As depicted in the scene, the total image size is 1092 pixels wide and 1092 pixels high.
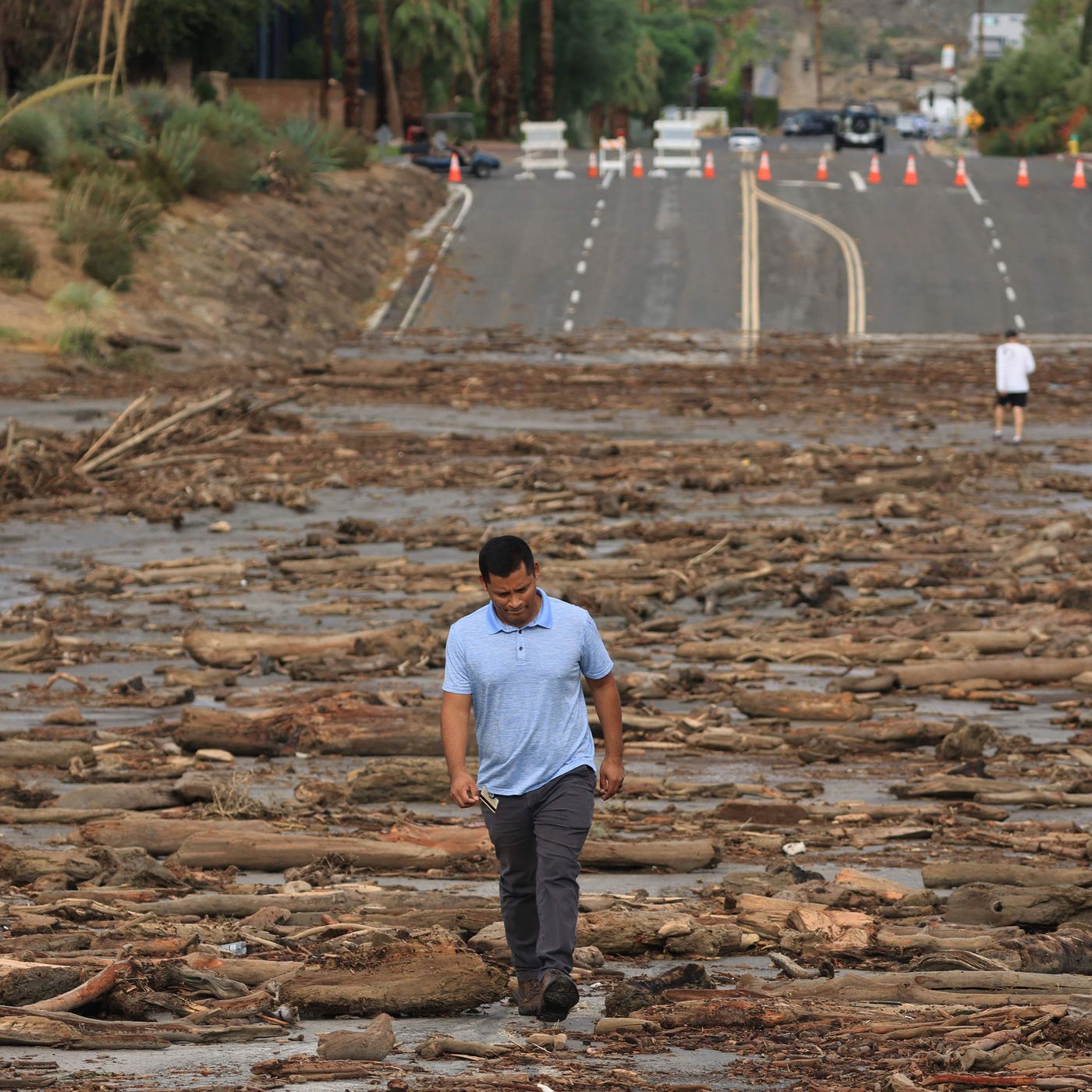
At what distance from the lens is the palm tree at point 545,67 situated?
82625mm

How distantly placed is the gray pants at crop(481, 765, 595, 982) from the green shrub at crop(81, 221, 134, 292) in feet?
109

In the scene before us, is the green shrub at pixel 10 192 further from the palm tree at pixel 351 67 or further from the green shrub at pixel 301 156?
the palm tree at pixel 351 67

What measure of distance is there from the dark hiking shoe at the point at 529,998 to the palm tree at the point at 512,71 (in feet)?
246

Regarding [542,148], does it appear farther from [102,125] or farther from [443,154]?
[102,125]

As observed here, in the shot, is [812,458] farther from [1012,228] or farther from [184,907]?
[1012,228]

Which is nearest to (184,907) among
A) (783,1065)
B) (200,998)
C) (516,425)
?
(200,998)

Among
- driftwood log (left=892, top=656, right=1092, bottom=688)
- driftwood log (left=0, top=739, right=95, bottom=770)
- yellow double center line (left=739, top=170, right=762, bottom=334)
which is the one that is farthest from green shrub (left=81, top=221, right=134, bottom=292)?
driftwood log (left=0, top=739, right=95, bottom=770)

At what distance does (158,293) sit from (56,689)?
1019 inches

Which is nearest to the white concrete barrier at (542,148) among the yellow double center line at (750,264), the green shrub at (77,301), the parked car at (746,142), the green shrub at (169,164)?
the yellow double center line at (750,264)

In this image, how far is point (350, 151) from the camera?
5391 centimetres

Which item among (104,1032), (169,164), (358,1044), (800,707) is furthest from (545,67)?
(358,1044)

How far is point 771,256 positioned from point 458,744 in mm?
44304

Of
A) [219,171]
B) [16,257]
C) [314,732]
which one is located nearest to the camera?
[314,732]

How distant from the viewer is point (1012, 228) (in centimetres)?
5266
